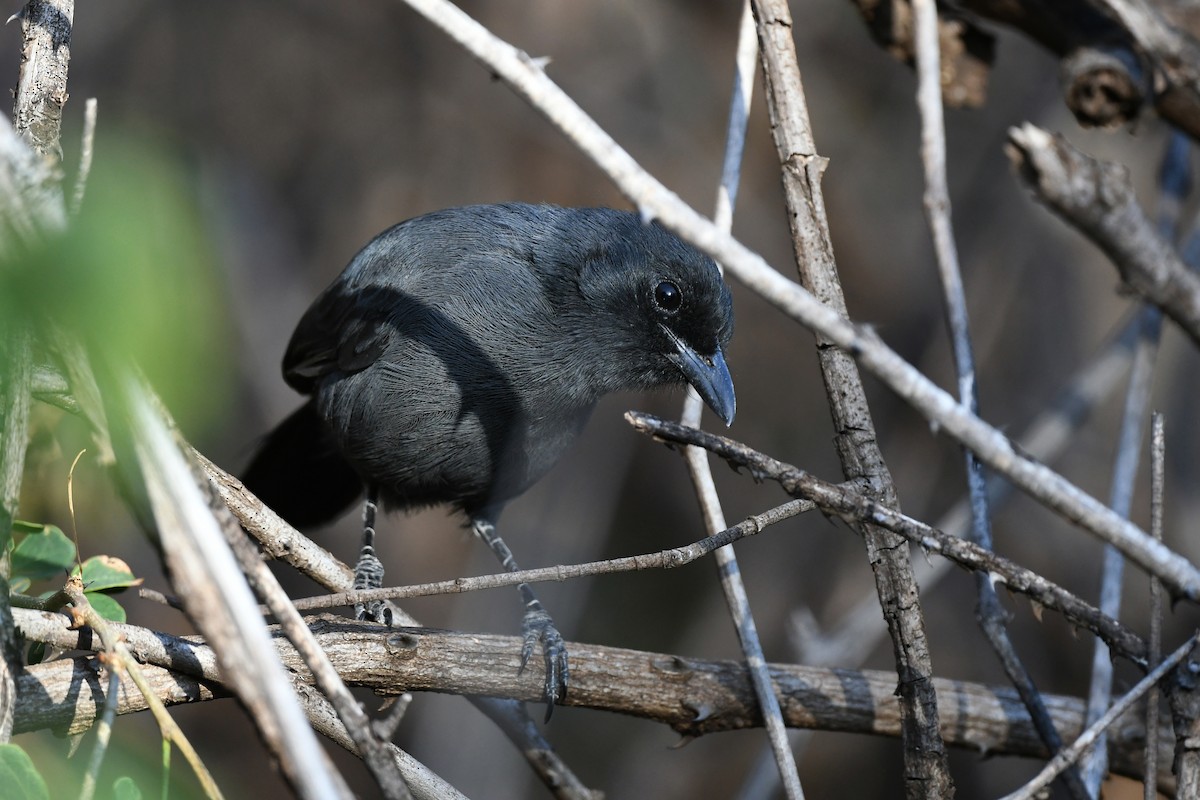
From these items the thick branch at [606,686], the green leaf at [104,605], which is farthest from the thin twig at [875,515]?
the green leaf at [104,605]

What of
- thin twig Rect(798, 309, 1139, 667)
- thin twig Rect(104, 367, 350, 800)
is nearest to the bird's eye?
thin twig Rect(798, 309, 1139, 667)

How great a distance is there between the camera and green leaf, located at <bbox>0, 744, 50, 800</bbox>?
1.50 m

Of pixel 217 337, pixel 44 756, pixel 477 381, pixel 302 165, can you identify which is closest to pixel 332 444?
pixel 477 381

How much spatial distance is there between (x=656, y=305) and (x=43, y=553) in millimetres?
1923

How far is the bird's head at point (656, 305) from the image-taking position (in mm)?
3541

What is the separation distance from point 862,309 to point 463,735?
3.71 meters

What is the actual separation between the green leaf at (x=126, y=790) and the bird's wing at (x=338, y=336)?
2.41 m

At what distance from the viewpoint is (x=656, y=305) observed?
141 inches

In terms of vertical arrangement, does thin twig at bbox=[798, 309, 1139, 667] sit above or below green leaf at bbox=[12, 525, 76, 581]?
above

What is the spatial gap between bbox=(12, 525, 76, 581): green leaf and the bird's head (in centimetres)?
174

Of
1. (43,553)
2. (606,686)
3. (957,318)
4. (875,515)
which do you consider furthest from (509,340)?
(875,515)

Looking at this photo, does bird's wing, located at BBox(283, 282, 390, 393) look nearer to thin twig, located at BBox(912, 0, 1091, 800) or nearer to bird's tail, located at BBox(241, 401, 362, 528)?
bird's tail, located at BBox(241, 401, 362, 528)

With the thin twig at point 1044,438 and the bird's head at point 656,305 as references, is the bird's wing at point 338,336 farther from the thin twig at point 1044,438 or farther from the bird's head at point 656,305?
the thin twig at point 1044,438

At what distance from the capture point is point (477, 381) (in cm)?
354
